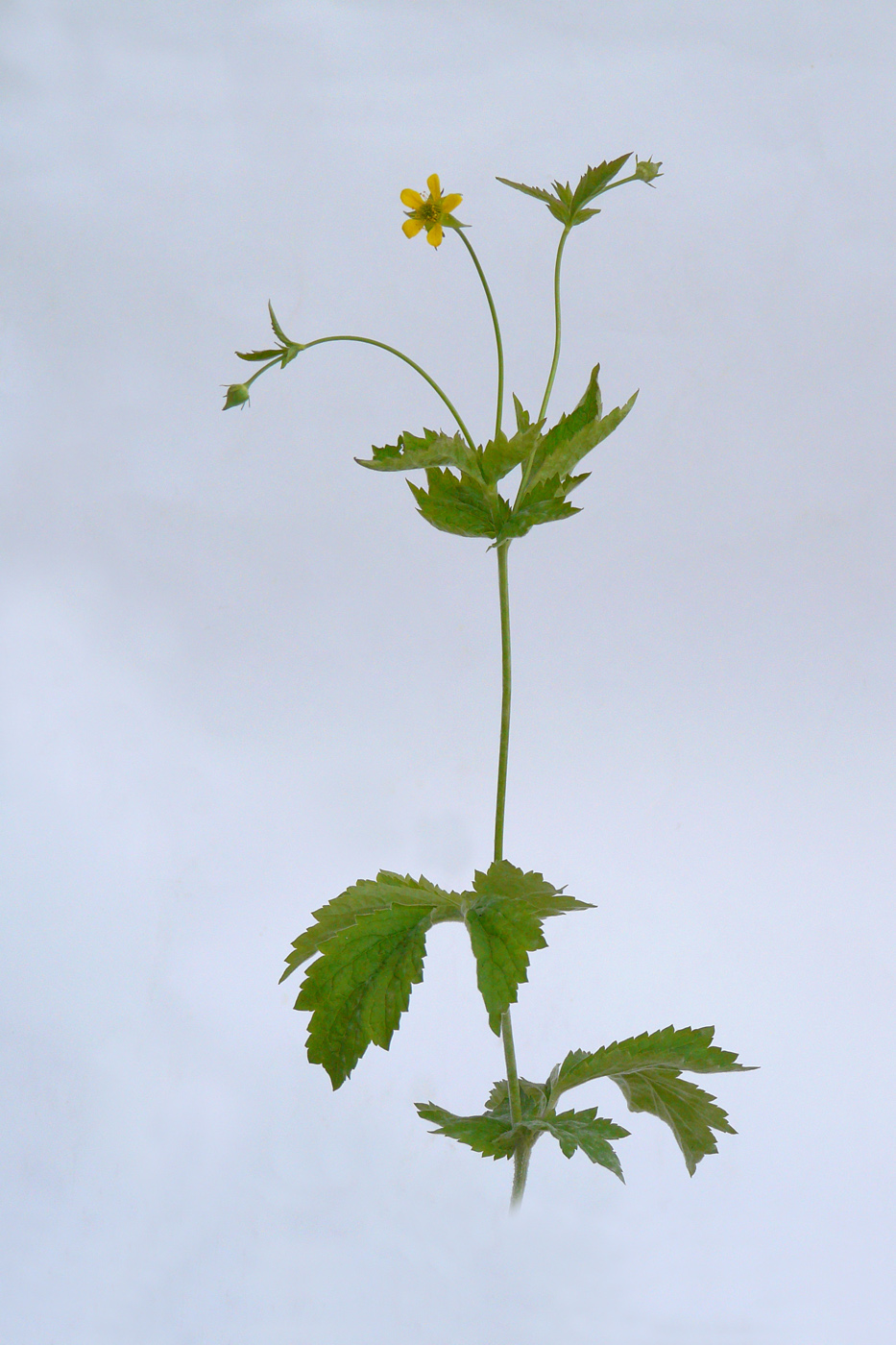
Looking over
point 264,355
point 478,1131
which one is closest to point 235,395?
point 264,355

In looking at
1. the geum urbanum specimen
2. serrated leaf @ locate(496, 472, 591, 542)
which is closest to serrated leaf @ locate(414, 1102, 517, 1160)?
the geum urbanum specimen

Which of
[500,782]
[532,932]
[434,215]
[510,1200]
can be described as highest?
[434,215]

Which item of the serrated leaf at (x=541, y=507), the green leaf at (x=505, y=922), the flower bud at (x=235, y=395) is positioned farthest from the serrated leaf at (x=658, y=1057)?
the flower bud at (x=235, y=395)

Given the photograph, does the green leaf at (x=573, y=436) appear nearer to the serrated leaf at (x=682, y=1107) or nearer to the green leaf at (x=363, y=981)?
the green leaf at (x=363, y=981)

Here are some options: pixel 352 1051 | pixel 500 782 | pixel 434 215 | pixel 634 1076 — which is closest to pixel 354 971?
pixel 352 1051

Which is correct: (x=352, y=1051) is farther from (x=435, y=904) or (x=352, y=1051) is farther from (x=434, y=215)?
(x=434, y=215)

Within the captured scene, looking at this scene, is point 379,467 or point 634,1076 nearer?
point 379,467

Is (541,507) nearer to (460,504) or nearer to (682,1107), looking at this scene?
(460,504)
